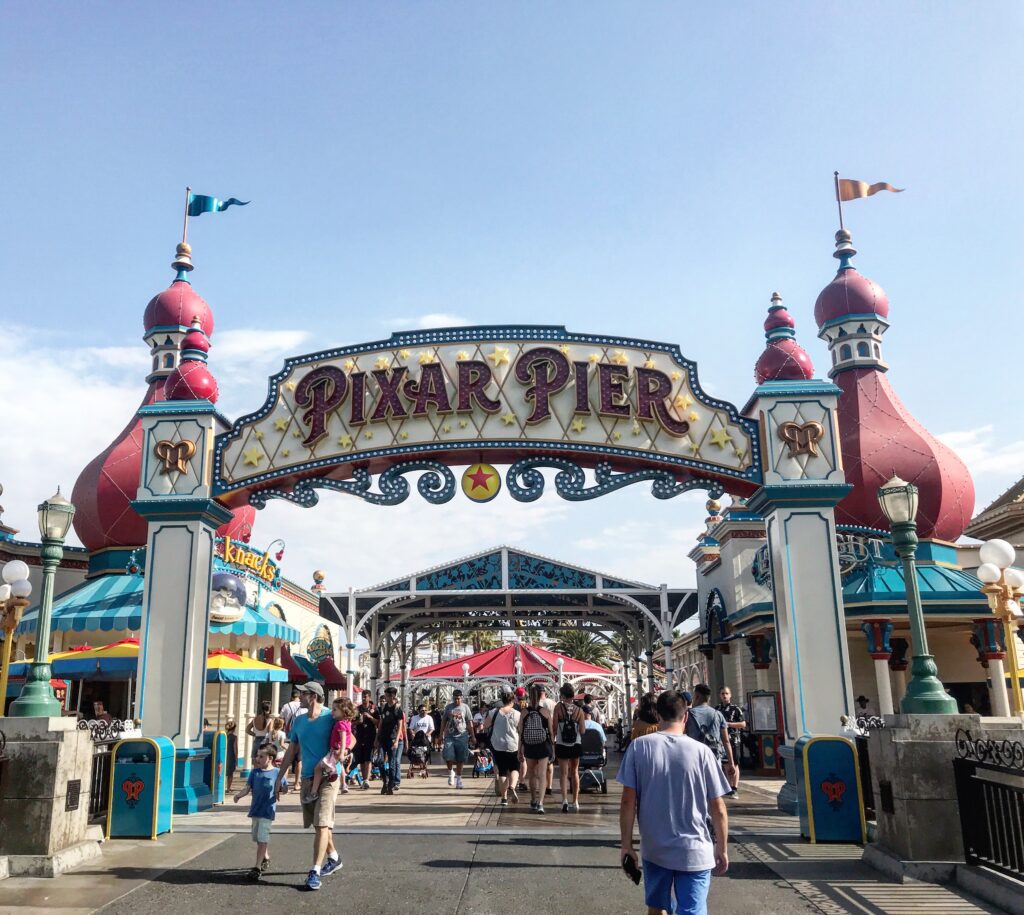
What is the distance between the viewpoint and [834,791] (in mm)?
9336

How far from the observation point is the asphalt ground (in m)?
6.72

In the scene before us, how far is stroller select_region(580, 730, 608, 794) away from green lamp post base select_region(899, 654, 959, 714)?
22.7 feet

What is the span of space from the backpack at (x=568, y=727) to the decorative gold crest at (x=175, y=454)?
6107 millimetres

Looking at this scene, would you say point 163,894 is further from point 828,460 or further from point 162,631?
point 828,460

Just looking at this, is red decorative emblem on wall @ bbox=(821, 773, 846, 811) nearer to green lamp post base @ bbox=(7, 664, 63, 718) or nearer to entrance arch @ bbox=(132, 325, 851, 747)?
entrance arch @ bbox=(132, 325, 851, 747)

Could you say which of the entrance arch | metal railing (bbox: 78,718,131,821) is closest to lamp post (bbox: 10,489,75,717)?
metal railing (bbox: 78,718,131,821)

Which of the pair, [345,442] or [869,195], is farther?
[869,195]

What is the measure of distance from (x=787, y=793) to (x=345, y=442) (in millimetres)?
7462

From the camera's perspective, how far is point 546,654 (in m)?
27.5

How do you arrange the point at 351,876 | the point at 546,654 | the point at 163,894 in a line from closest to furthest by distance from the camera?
the point at 163,894 → the point at 351,876 → the point at 546,654

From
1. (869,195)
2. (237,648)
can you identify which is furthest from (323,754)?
(869,195)

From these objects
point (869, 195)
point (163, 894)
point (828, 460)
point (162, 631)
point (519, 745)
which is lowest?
point (163, 894)

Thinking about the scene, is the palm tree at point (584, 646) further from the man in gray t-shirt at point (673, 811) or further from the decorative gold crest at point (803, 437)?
the man in gray t-shirt at point (673, 811)

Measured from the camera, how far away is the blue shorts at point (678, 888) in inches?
178
